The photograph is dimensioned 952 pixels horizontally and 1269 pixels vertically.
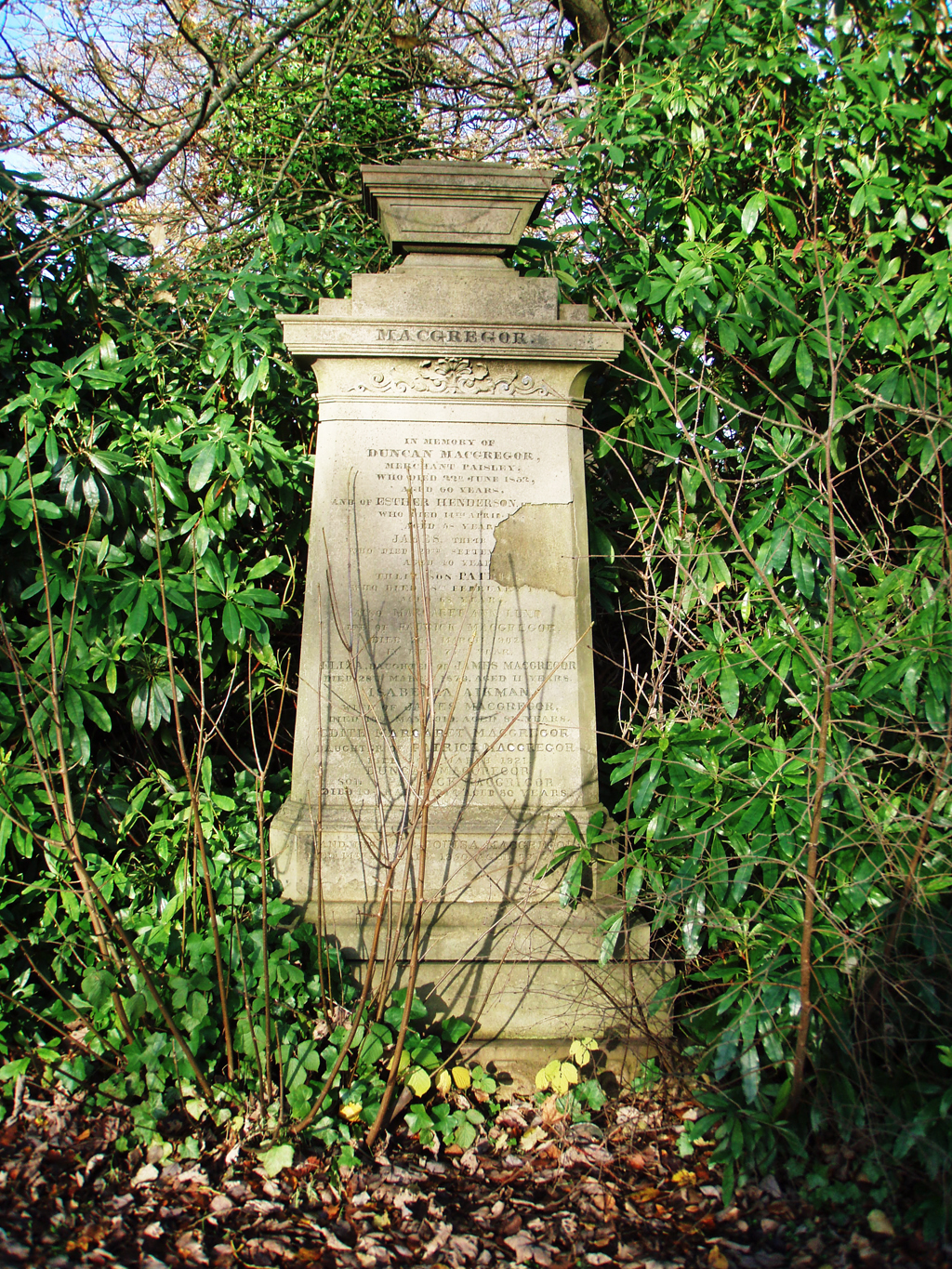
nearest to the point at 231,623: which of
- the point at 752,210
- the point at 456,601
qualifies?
the point at 456,601

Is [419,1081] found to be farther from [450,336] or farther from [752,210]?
[752,210]

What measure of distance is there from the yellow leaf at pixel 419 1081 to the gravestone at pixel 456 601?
0.37 m

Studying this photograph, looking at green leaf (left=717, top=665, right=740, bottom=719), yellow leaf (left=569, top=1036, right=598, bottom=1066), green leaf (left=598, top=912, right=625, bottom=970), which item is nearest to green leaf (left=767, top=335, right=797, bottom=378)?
green leaf (left=717, top=665, right=740, bottom=719)

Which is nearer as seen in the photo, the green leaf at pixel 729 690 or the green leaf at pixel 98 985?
the green leaf at pixel 98 985

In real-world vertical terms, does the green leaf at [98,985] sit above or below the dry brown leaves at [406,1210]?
above

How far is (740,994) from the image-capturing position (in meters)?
2.79

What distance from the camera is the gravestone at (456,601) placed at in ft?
10.8

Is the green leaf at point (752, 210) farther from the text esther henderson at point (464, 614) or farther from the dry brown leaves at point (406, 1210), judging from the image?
the dry brown leaves at point (406, 1210)

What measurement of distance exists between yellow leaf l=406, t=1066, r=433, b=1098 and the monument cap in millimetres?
3251

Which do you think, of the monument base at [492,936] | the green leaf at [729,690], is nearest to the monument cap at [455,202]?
the green leaf at [729,690]

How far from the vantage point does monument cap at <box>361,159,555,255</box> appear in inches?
146

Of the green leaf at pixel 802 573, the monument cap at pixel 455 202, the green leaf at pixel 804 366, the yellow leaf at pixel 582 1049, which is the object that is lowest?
the yellow leaf at pixel 582 1049

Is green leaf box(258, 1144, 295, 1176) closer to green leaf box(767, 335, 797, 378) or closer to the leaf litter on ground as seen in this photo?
the leaf litter on ground

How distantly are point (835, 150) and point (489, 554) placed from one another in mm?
2646
